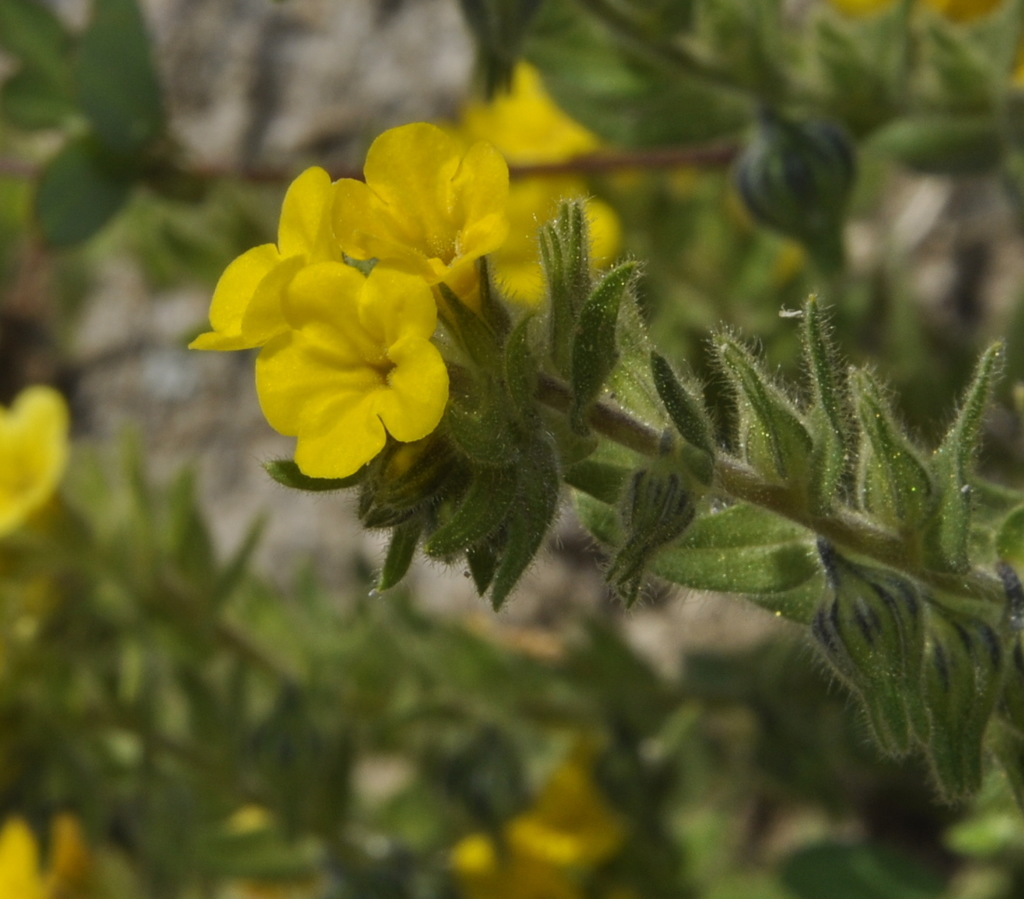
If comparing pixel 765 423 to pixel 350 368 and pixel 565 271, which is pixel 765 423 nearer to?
pixel 565 271

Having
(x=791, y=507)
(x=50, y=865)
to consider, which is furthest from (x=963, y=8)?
(x=50, y=865)

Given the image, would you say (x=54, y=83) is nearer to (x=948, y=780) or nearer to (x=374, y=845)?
(x=374, y=845)

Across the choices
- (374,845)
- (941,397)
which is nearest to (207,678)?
(374,845)

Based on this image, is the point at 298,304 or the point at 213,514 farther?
the point at 213,514

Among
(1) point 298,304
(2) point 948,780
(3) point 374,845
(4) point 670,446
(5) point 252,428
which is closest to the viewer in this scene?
(1) point 298,304

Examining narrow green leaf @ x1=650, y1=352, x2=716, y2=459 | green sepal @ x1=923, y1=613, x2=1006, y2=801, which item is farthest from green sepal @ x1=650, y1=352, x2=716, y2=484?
green sepal @ x1=923, y1=613, x2=1006, y2=801

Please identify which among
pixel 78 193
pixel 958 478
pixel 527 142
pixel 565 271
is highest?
pixel 565 271
